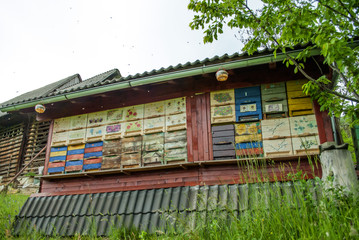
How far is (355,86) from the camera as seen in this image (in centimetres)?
458

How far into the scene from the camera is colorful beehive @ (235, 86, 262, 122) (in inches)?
255

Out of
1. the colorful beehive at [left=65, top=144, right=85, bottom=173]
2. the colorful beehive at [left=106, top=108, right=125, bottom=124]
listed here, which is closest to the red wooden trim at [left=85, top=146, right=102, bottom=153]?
the colorful beehive at [left=65, top=144, right=85, bottom=173]

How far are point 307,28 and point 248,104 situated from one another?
2856 millimetres

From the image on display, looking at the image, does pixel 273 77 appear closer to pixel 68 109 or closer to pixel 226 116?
pixel 226 116

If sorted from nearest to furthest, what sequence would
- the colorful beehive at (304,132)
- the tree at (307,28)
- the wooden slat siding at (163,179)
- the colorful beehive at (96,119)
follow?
the tree at (307,28), the colorful beehive at (304,132), the wooden slat siding at (163,179), the colorful beehive at (96,119)

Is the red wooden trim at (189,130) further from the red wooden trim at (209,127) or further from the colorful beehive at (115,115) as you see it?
the colorful beehive at (115,115)

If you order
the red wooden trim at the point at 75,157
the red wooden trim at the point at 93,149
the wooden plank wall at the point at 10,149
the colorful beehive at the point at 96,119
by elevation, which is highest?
the wooden plank wall at the point at 10,149

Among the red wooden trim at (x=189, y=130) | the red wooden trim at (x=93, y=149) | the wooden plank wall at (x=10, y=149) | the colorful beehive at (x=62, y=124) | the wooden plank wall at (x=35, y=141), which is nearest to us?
the red wooden trim at (x=189, y=130)

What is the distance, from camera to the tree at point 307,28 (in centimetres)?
357

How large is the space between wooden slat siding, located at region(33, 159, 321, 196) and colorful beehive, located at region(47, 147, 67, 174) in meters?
0.28

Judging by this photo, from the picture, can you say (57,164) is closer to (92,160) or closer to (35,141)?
(92,160)

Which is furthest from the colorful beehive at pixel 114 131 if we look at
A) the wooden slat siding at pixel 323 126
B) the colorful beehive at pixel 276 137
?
the wooden slat siding at pixel 323 126

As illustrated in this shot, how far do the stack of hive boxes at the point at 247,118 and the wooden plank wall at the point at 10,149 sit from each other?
13.2 meters

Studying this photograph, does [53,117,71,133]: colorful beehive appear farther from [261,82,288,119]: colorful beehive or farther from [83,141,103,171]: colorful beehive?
[261,82,288,119]: colorful beehive
